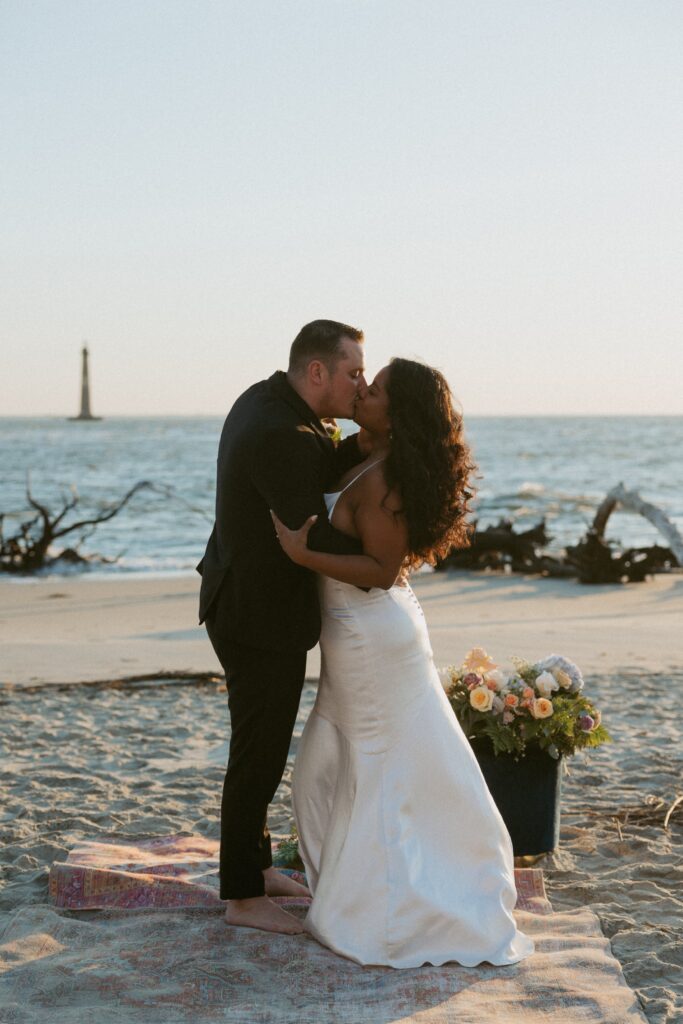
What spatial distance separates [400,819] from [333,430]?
1.61 metres

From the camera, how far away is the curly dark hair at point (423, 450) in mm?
4008

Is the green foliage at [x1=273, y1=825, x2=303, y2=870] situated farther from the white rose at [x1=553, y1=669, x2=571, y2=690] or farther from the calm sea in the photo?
the calm sea

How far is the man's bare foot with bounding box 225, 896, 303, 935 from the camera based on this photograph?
4406 millimetres

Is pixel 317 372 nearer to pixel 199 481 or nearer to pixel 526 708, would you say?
pixel 526 708

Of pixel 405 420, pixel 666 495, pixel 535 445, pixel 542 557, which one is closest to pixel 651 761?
pixel 405 420

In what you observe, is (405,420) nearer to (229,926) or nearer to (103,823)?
(229,926)

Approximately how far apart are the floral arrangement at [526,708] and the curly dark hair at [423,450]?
1.28 meters

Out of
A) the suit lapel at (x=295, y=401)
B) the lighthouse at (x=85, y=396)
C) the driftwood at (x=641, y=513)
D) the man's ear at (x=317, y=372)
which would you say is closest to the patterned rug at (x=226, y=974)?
the suit lapel at (x=295, y=401)

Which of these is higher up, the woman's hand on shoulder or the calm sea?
the woman's hand on shoulder

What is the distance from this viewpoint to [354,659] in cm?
431

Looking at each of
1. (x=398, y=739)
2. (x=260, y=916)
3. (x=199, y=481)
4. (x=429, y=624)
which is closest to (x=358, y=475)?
(x=398, y=739)

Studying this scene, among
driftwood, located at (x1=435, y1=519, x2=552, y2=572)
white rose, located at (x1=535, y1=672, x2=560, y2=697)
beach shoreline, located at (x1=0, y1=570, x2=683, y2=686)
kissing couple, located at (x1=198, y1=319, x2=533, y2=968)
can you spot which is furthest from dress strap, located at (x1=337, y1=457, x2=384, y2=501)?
driftwood, located at (x1=435, y1=519, x2=552, y2=572)

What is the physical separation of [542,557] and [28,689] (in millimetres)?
9031

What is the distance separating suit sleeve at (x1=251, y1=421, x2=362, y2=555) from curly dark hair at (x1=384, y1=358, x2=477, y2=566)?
25 centimetres
